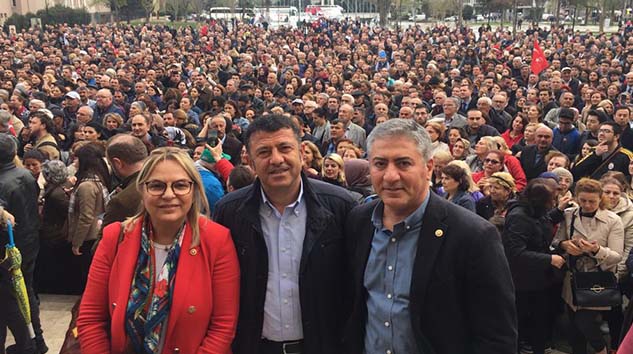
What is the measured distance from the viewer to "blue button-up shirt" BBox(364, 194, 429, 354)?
8.17ft

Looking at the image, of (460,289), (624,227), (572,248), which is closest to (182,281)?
(460,289)

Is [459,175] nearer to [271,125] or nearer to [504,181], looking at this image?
[504,181]

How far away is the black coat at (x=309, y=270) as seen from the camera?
277 cm

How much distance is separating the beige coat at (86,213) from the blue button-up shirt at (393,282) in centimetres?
316

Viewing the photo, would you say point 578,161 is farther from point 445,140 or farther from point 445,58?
point 445,58

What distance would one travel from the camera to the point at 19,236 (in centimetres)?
473

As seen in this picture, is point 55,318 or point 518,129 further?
point 518,129

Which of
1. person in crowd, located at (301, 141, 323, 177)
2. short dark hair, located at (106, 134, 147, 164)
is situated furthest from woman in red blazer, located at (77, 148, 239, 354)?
person in crowd, located at (301, 141, 323, 177)

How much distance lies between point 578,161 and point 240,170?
4.54 meters

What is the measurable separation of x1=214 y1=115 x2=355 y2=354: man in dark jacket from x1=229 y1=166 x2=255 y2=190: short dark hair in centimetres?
210

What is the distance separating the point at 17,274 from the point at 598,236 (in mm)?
4468

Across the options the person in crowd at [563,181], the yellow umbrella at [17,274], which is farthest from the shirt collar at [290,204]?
the person in crowd at [563,181]

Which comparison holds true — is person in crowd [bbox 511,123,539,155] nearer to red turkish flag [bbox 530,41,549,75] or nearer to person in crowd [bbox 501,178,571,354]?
person in crowd [bbox 501,178,571,354]

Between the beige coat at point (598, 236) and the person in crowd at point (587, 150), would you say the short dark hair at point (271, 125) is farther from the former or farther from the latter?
the person in crowd at point (587, 150)
